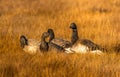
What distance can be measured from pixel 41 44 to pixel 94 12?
7.32 m

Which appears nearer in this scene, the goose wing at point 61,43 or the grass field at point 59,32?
the grass field at point 59,32

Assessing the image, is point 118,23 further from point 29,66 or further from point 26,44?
point 29,66

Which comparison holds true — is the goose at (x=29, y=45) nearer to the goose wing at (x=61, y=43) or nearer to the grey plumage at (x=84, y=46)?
the goose wing at (x=61, y=43)

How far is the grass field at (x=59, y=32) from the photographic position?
289 inches

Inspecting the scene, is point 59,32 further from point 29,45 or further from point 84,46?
point 84,46

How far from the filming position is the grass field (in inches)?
289

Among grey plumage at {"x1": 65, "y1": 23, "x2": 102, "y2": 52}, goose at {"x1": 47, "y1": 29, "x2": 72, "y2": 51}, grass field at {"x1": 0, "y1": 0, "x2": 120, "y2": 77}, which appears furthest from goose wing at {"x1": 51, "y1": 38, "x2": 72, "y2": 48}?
grass field at {"x1": 0, "y1": 0, "x2": 120, "y2": 77}

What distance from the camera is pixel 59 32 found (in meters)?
12.9

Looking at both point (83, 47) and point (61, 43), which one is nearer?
point (83, 47)

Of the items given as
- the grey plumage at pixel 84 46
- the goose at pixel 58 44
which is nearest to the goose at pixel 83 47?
the grey plumage at pixel 84 46

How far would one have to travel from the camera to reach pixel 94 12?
16766 mm

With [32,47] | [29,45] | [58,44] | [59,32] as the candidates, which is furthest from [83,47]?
[59,32]

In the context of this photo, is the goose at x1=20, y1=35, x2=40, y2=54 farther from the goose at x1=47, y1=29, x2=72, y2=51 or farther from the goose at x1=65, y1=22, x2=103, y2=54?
the goose at x1=65, y1=22, x2=103, y2=54

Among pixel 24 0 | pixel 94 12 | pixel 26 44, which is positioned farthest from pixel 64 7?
pixel 26 44
